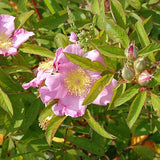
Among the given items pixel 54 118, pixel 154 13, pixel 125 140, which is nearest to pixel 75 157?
pixel 125 140

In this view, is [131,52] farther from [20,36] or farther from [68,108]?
[20,36]

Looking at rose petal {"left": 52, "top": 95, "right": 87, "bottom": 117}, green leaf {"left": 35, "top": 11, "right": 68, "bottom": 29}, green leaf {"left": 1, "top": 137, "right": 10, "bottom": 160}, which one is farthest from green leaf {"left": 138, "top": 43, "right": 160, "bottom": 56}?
green leaf {"left": 1, "top": 137, "right": 10, "bottom": 160}

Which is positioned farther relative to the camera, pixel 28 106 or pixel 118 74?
pixel 28 106

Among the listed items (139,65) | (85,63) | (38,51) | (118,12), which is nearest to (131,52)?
(139,65)

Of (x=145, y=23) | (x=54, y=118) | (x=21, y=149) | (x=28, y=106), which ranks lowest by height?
(x=21, y=149)

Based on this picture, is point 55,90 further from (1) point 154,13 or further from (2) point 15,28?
(1) point 154,13
